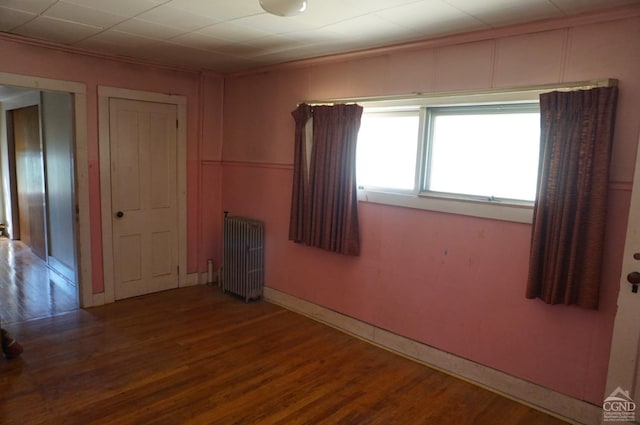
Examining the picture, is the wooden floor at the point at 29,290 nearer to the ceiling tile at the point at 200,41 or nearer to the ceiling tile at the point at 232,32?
the ceiling tile at the point at 200,41

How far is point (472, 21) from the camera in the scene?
257 cm

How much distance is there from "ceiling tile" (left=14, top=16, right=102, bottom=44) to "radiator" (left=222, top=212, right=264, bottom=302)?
86.2 inches

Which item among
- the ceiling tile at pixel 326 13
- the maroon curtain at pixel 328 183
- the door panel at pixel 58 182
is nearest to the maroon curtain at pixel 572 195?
the ceiling tile at pixel 326 13

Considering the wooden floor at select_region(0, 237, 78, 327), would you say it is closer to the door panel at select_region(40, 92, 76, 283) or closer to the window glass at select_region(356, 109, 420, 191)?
the door panel at select_region(40, 92, 76, 283)

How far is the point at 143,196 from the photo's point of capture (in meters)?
4.39

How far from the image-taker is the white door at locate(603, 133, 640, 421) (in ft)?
7.18

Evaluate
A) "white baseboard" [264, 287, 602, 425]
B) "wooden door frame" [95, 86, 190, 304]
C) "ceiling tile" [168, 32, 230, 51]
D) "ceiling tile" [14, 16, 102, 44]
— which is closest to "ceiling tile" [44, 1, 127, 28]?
"ceiling tile" [14, 16, 102, 44]

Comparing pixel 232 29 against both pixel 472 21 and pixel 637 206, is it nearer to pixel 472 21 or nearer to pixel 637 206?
pixel 472 21

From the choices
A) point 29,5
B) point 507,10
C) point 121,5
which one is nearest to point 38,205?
point 29,5

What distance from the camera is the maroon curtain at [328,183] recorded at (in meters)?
3.44

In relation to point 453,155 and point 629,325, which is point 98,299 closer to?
point 453,155

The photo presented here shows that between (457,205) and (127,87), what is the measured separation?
11.1 ft

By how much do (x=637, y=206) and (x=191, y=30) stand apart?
3.06 meters

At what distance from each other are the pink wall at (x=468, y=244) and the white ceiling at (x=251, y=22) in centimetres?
16
